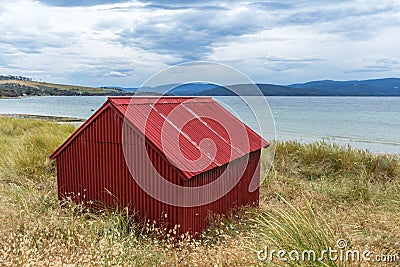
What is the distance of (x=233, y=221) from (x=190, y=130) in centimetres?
177

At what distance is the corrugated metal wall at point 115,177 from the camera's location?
5383 mm

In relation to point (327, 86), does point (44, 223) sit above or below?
below

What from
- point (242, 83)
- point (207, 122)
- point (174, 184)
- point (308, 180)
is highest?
→ point (242, 83)

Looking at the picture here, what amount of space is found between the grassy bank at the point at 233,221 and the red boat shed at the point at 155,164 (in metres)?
0.31

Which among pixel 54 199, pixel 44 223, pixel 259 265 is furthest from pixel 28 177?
pixel 259 265

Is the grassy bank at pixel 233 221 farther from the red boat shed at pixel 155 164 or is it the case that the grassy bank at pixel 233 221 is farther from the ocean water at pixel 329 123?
the ocean water at pixel 329 123

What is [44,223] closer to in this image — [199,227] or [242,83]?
[199,227]

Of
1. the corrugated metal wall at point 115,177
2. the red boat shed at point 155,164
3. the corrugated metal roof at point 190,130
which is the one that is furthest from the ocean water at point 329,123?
the corrugated metal wall at point 115,177

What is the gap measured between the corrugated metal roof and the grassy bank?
1115 mm

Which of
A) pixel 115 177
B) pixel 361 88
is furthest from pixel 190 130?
pixel 361 88

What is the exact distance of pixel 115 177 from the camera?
5.90m

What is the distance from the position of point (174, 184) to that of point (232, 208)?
1829 millimetres

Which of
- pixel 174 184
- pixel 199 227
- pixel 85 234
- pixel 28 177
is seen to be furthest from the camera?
pixel 28 177

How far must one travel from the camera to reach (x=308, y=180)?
10266 mm
